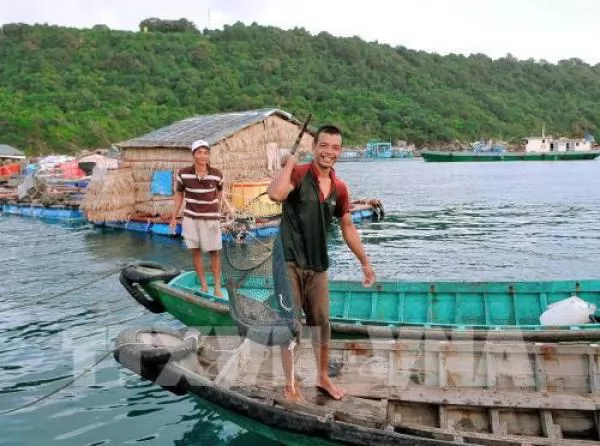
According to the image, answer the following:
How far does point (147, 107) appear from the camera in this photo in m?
73.2

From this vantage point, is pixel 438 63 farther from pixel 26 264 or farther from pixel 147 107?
pixel 26 264

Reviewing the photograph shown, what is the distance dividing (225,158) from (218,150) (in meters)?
0.47

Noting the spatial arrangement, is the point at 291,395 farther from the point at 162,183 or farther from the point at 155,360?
the point at 162,183

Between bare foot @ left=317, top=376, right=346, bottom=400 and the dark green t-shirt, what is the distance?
1.14 meters

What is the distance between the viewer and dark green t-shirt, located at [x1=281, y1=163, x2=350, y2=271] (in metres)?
5.19

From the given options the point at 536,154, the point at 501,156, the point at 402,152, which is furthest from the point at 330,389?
the point at 402,152

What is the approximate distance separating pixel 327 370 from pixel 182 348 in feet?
4.85

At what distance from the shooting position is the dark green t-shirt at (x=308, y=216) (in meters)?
5.19

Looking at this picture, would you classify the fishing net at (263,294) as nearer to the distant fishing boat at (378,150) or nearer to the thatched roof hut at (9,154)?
the thatched roof hut at (9,154)

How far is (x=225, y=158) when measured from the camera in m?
21.5

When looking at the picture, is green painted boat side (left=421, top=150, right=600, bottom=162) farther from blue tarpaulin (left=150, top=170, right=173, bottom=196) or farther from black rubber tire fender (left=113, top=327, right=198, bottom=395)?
black rubber tire fender (left=113, top=327, right=198, bottom=395)

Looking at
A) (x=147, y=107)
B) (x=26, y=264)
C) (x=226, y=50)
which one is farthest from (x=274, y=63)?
(x=26, y=264)

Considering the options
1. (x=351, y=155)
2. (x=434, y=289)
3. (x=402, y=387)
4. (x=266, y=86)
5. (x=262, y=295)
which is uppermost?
(x=266, y=86)

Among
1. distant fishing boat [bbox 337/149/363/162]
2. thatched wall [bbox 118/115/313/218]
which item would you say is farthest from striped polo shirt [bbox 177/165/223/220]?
distant fishing boat [bbox 337/149/363/162]
